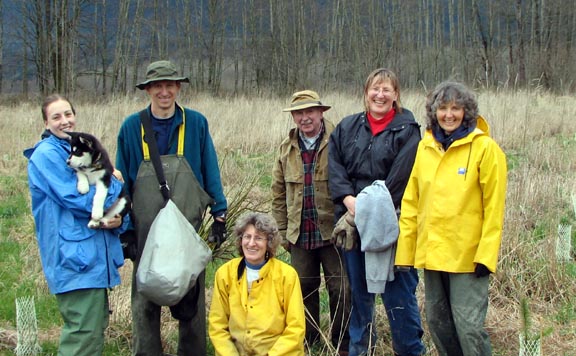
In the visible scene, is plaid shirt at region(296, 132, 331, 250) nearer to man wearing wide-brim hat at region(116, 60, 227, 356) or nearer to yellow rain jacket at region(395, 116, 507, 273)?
man wearing wide-brim hat at region(116, 60, 227, 356)

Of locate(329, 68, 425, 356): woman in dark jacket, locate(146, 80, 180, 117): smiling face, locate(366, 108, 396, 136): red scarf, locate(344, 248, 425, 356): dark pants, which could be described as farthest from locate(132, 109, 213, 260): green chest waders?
locate(366, 108, 396, 136): red scarf

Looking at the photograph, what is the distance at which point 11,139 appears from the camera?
1159 cm

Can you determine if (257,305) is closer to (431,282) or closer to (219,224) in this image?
(219,224)

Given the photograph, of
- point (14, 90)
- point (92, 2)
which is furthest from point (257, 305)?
point (14, 90)

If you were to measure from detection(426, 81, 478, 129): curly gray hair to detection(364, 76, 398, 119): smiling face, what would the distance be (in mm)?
389

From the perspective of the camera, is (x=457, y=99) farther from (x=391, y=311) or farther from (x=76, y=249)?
(x=76, y=249)

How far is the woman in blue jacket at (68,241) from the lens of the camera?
10.8 feet

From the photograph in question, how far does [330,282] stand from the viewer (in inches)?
171

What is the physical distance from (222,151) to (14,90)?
1958 centimetres

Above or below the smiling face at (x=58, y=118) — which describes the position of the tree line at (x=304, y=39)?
above

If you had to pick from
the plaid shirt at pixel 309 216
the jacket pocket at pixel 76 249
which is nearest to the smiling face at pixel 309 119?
the plaid shirt at pixel 309 216

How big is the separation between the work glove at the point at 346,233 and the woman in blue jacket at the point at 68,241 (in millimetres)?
1303

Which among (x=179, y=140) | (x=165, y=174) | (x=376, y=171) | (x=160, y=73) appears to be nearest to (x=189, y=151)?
(x=179, y=140)

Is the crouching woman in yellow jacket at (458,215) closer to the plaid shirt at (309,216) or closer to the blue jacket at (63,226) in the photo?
the plaid shirt at (309,216)
